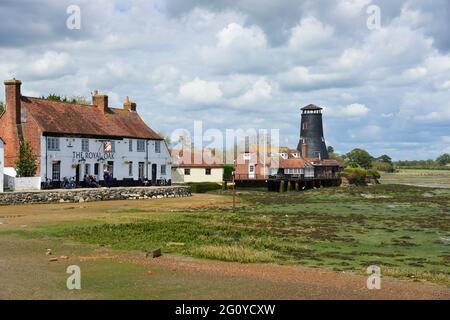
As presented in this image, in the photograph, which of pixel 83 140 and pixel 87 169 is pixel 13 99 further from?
pixel 87 169

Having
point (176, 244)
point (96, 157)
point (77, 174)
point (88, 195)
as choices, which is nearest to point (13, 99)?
point (77, 174)

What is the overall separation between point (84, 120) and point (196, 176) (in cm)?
2883

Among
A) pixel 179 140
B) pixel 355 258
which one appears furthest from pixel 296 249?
pixel 179 140

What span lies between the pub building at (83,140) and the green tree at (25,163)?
0.86 m

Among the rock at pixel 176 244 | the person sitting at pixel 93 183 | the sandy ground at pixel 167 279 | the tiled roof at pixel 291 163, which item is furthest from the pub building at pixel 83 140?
the sandy ground at pixel 167 279

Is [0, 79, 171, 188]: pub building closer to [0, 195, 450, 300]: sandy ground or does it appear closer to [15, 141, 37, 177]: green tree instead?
[15, 141, 37, 177]: green tree

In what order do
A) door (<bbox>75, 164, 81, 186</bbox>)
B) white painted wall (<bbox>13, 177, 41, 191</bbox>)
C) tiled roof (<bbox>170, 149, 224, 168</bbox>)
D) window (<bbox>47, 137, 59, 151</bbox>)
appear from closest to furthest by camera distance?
1. white painted wall (<bbox>13, 177, 41, 191</bbox>)
2. window (<bbox>47, 137, 59, 151</bbox>)
3. door (<bbox>75, 164, 81, 186</bbox>)
4. tiled roof (<bbox>170, 149, 224, 168</bbox>)

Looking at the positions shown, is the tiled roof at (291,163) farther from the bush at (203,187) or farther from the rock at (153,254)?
the rock at (153,254)

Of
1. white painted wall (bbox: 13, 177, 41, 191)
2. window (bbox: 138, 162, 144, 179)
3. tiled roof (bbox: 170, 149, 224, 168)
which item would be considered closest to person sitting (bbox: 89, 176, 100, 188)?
white painted wall (bbox: 13, 177, 41, 191)

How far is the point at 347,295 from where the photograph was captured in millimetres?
14344

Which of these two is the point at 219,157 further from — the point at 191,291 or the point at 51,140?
the point at 191,291

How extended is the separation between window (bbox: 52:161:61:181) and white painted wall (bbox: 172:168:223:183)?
31644mm

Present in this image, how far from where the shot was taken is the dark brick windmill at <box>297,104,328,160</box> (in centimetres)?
10869
